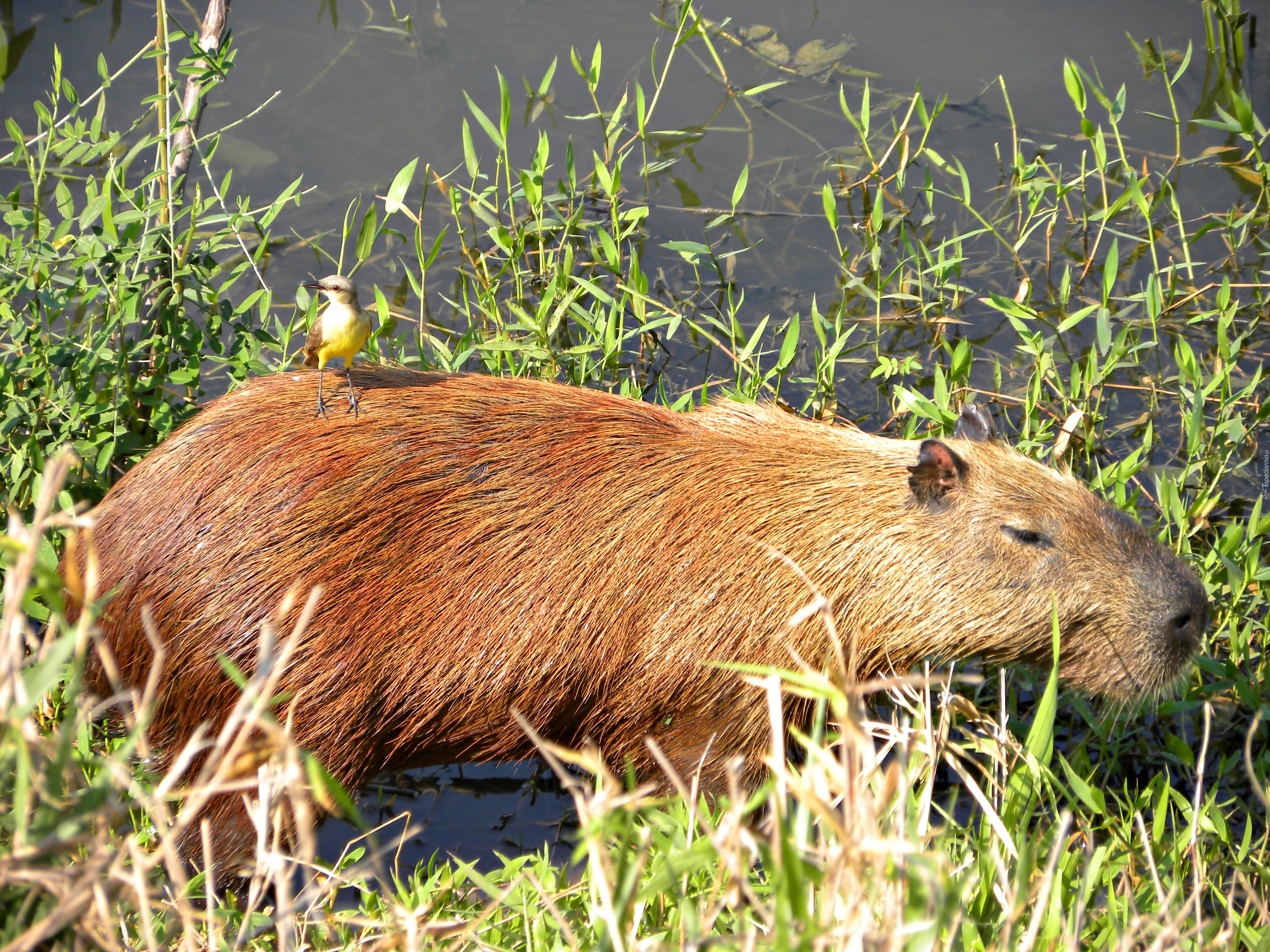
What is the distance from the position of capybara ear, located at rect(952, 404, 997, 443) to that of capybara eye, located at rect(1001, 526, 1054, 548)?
0.35 meters

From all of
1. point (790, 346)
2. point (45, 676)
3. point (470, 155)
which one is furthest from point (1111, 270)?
point (45, 676)

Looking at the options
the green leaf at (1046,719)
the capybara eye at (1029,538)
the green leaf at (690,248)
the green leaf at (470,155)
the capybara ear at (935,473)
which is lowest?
the green leaf at (1046,719)

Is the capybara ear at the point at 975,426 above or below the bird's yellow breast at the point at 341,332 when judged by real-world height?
below

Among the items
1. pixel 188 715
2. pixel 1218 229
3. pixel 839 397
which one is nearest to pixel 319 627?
pixel 188 715

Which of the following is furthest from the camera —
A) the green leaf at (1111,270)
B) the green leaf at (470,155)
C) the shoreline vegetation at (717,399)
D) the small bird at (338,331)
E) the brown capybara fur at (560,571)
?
the green leaf at (470,155)

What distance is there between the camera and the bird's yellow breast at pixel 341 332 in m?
2.60

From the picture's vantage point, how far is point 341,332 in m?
2.59

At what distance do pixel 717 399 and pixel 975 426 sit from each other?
2.62 ft

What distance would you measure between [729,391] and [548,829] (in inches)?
60.5

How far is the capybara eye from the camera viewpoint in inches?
105

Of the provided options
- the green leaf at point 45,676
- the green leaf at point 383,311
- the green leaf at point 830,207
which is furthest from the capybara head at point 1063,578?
the green leaf at point 45,676

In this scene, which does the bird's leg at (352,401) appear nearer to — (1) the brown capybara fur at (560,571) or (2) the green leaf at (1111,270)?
(1) the brown capybara fur at (560,571)

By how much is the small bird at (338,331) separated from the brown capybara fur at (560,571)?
64 millimetres

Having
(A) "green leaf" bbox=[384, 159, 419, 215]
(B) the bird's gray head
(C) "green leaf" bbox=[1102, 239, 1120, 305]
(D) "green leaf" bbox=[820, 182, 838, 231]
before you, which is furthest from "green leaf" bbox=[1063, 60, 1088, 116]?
(B) the bird's gray head
